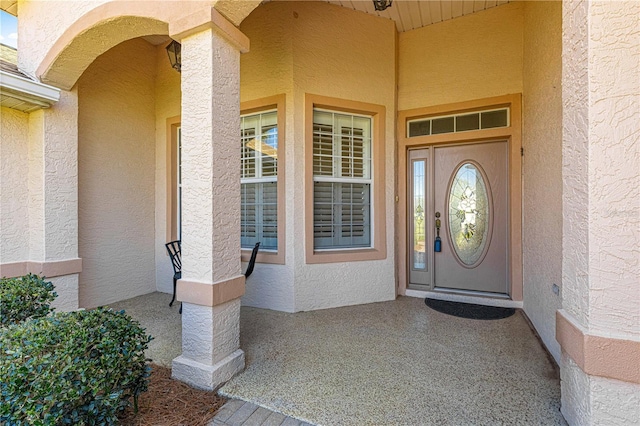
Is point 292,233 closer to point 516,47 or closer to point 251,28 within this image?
point 251,28

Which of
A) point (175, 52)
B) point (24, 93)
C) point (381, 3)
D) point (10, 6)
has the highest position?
point (10, 6)

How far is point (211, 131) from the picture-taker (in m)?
2.31

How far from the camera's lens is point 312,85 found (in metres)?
4.08

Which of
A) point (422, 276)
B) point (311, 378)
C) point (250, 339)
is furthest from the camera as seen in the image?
point (422, 276)

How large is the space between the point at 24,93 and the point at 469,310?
5.81 meters

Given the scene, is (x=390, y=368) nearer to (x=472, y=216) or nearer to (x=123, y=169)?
(x=472, y=216)

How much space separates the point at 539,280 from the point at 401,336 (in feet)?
5.33

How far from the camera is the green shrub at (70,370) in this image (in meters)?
1.39

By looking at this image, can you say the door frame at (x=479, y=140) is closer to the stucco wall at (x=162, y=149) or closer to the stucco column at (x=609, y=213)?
the stucco column at (x=609, y=213)

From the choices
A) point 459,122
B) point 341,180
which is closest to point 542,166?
point 459,122

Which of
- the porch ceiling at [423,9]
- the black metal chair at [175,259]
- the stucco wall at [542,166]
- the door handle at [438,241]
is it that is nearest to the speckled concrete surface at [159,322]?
the black metal chair at [175,259]

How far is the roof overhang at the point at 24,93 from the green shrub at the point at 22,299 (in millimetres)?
1981

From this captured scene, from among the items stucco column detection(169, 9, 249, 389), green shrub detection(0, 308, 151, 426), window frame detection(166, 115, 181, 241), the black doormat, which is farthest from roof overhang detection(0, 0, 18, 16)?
the black doormat

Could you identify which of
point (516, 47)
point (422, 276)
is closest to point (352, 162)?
point (422, 276)
